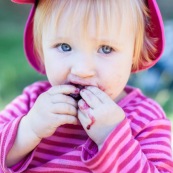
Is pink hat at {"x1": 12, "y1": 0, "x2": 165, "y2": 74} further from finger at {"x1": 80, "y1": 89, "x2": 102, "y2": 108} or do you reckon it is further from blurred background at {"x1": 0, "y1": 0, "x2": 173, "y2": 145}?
blurred background at {"x1": 0, "y1": 0, "x2": 173, "y2": 145}

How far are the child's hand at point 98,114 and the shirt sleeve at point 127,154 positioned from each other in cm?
2

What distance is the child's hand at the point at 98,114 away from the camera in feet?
3.60

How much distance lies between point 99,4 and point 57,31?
0.37 ft

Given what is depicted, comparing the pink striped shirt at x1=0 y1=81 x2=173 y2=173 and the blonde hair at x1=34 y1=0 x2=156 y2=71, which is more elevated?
the blonde hair at x1=34 y1=0 x2=156 y2=71

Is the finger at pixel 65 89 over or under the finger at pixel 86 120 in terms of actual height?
over

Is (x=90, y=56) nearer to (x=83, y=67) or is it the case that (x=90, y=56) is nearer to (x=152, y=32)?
(x=83, y=67)

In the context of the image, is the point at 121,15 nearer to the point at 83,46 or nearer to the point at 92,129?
the point at 83,46

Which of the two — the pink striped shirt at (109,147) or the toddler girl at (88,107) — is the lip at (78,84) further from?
the pink striped shirt at (109,147)

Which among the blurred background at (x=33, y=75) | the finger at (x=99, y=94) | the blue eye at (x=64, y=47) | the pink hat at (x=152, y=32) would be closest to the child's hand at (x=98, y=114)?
the finger at (x=99, y=94)

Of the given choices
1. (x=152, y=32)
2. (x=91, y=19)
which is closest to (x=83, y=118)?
(x=91, y=19)

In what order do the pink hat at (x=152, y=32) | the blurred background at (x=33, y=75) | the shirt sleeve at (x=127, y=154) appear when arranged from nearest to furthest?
the shirt sleeve at (x=127, y=154)
the pink hat at (x=152, y=32)
the blurred background at (x=33, y=75)

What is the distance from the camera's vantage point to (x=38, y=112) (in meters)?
1.15

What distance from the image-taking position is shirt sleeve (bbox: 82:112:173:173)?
1085 mm

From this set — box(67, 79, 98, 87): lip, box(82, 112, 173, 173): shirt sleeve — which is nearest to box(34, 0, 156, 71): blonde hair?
box(67, 79, 98, 87): lip
